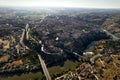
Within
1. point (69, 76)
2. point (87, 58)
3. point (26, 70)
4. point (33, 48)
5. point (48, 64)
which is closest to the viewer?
point (69, 76)

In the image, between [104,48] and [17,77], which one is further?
[104,48]

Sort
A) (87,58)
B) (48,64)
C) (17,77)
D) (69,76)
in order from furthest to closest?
(87,58)
(48,64)
(17,77)
(69,76)

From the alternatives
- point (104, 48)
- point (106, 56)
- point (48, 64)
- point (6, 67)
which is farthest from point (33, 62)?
point (104, 48)

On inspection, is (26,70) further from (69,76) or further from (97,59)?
(97,59)

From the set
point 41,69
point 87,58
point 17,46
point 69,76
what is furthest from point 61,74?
point 17,46

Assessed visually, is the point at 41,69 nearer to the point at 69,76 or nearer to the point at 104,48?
the point at 69,76

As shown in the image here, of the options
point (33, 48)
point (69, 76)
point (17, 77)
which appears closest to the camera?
point (69, 76)

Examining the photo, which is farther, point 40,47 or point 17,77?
point 40,47

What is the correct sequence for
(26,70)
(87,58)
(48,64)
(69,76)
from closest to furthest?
(69,76) < (26,70) < (48,64) < (87,58)

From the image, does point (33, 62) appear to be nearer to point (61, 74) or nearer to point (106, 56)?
point (61, 74)
